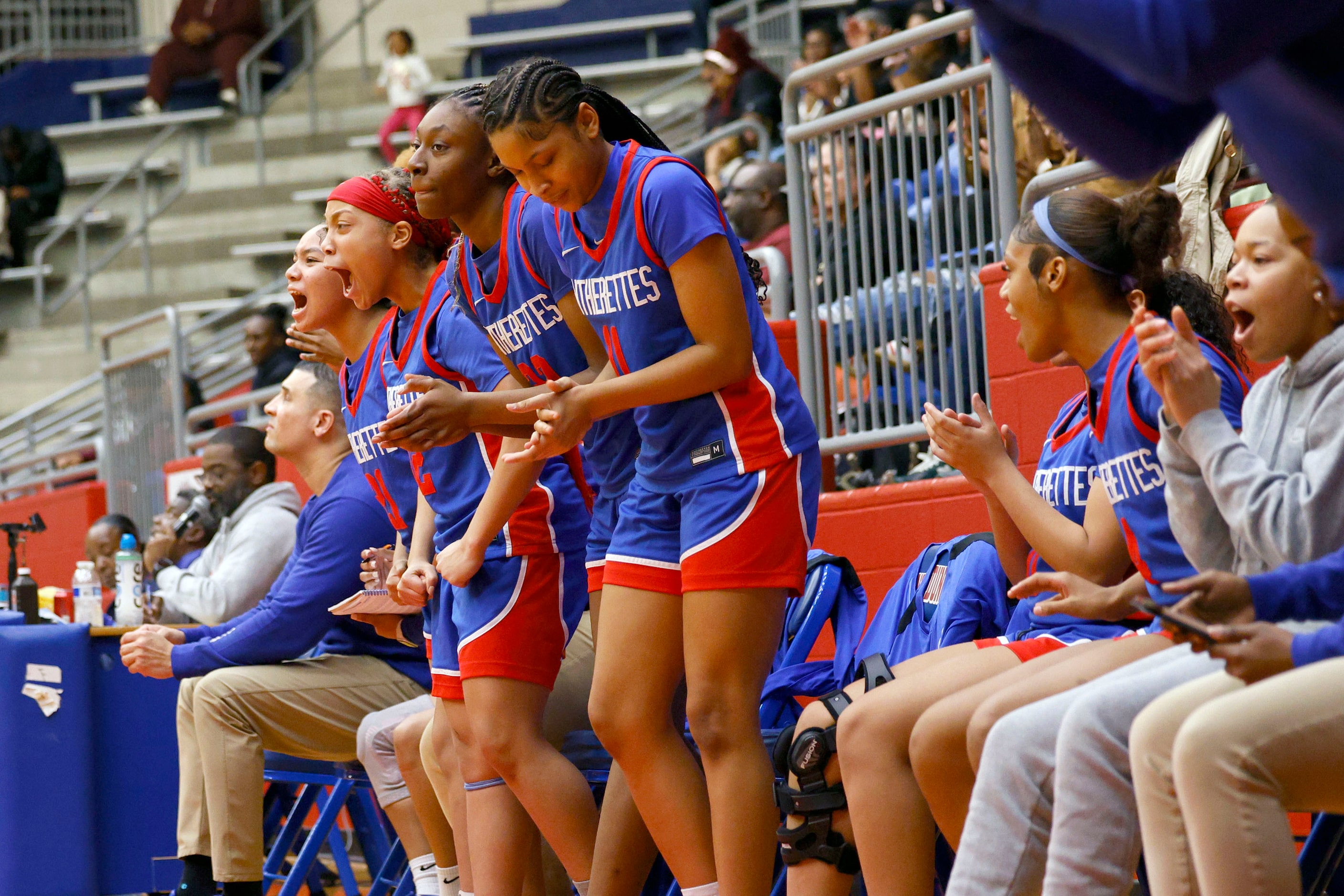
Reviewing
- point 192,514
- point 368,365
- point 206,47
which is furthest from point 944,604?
point 206,47

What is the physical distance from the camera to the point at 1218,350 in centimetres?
281

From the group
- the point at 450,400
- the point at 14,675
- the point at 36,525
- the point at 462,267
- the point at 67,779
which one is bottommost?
the point at 67,779

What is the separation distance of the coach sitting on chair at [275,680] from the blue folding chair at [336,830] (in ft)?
0.46

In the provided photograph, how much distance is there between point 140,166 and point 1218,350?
39.1 ft

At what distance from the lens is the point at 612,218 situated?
2.98 metres

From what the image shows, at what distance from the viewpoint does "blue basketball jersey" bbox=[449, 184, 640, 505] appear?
3.34 metres

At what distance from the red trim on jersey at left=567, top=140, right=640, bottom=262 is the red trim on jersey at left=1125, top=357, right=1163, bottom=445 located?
92 cm

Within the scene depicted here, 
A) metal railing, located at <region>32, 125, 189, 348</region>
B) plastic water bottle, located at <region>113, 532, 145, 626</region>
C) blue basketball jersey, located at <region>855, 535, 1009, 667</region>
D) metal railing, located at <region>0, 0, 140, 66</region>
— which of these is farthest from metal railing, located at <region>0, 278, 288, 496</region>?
blue basketball jersey, located at <region>855, 535, 1009, 667</region>

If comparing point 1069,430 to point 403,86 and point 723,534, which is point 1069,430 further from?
point 403,86

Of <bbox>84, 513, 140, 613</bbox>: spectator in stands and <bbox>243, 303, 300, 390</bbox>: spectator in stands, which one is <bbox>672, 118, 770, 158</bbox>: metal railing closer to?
<bbox>243, 303, 300, 390</bbox>: spectator in stands

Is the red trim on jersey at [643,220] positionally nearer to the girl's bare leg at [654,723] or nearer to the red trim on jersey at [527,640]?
the girl's bare leg at [654,723]

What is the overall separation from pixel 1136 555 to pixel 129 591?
4.03m

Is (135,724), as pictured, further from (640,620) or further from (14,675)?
(640,620)

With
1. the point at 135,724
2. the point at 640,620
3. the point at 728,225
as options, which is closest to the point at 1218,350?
the point at 728,225
